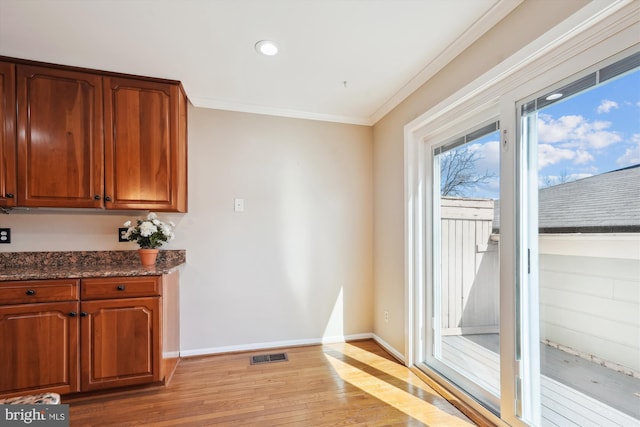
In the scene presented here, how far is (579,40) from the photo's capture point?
1329mm

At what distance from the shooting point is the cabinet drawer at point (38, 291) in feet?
6.23

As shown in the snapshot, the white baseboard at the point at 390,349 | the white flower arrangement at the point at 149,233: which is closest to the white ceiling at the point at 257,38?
the white flower arrangement at the point at 149,233

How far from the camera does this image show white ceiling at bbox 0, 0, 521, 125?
5.37 feet

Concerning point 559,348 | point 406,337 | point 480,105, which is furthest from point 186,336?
point 480,105

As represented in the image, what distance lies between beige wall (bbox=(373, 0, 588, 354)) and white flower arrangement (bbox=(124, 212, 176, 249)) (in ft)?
6.52

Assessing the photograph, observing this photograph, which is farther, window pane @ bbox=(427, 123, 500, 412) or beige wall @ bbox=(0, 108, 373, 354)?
beige wall @ bbox=(0, 108, 373, 354)

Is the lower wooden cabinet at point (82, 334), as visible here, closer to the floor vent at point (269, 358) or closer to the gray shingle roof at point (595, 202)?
the floor vent at point (269, 358)

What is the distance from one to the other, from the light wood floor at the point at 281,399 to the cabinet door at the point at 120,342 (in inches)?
5.8

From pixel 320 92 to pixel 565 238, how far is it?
81.7 inches

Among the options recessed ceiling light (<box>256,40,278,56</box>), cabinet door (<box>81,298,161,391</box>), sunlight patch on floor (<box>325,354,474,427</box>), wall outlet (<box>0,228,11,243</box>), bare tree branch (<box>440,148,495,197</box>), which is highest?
recessed ceiling light (<box>256,40,278,56</box>)

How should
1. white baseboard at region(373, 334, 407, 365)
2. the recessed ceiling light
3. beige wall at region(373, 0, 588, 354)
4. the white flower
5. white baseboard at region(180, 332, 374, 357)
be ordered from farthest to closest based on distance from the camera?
1. white baseboard at region(180, 332, 374, 357)
2. white baseboard at region(373, 334, 407, 365)
3. the white flower
4. the recessed ceiling light
5. beige wall at region(373, 0, 588, 354)

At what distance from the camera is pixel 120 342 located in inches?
81.7
